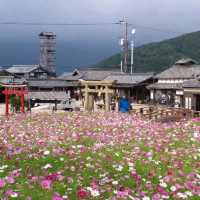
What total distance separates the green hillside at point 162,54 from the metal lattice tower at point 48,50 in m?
40.2

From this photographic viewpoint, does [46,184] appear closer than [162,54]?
Yes

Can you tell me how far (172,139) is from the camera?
14773mm

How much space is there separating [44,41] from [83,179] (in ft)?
391

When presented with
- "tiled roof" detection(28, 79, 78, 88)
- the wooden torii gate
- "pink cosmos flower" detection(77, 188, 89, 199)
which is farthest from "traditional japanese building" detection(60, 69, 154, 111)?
"pink cosmos flower" detection(77, 188, 89, 199)

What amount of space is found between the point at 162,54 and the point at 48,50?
6880 cm

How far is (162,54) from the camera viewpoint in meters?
179

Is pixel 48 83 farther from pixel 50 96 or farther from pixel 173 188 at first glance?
pixel 173 188

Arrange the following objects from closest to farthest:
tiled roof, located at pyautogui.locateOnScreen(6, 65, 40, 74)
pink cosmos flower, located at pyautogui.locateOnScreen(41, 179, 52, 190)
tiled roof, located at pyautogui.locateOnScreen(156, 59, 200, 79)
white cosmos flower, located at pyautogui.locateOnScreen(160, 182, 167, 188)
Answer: pink cosmos flower, located at pyautogui.locateOnScreen(41, 179, 52, 190)
white cosmos flower, located at pyautogui.locateOnScreen(160, 182, 167, 188)
tiled roof, located at pyautogui.locateOnScreen(156, 59, 200, 79)
tiled roof, located at pyautogui.locateOnScreen(6, 65, 40, 74)

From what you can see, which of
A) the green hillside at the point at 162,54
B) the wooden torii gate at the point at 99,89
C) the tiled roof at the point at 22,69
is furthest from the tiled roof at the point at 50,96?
the green hillside at the point at 162,54

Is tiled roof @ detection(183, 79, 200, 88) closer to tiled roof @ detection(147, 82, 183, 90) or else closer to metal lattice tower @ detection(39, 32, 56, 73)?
tiled roof @ detection(147, 82, 183, 90)

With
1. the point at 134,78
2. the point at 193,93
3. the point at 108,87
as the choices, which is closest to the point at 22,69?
the point at 134,78

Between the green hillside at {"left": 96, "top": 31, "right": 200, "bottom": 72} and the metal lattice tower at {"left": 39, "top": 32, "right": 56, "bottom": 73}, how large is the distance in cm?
4019

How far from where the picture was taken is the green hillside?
16675 cm

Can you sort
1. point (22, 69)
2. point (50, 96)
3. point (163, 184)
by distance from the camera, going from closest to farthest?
point (163, 184)
point (50, 96)
point (22, 69)
